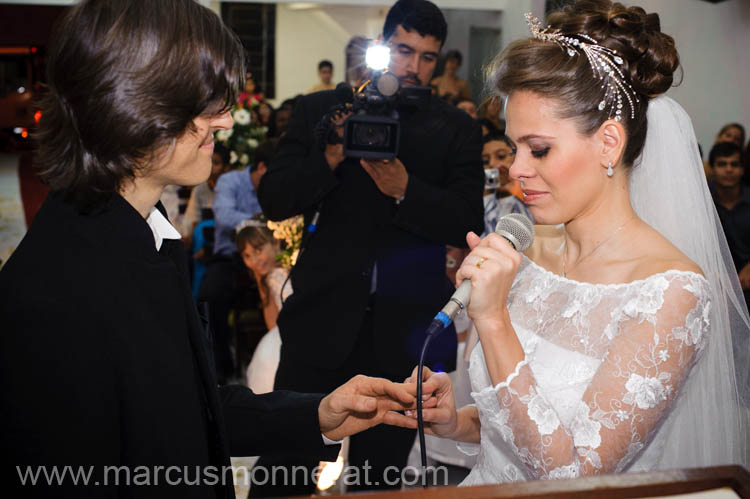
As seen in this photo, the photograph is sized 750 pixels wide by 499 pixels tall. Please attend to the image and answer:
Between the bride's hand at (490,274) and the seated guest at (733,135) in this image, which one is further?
the seated guest at (733,135)

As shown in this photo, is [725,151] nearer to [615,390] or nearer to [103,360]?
[615,390]

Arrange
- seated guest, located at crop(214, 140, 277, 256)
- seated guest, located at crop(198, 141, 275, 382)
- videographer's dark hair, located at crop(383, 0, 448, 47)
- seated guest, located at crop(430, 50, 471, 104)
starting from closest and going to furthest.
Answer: videographer's dark hair, located at crop(383, 0, 448, 47) → seated guest, located at crop(198, 141, 275, 382) → seated guest, located at crop(214, 140, 277, 256) → seated guest, located at crop(430, 50, 471, 104)

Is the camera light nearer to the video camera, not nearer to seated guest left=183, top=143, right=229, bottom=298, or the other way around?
the video camera

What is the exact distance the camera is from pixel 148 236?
45.7 inches

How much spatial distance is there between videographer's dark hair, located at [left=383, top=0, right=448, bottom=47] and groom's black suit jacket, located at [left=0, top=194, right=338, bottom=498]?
1503mm

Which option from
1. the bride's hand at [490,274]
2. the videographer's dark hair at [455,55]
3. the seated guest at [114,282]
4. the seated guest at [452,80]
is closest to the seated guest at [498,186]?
the bride's hand at [490,274]

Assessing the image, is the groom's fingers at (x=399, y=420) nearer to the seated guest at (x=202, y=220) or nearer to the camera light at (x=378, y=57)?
the camera light at (x=378, y=57)

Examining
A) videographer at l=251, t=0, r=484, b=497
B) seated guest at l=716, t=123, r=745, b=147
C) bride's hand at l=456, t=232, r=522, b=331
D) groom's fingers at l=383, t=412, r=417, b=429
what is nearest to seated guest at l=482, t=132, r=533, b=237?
videographer at l=251, t=0, r=484, b=497

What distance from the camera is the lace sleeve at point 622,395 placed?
4.44 feet

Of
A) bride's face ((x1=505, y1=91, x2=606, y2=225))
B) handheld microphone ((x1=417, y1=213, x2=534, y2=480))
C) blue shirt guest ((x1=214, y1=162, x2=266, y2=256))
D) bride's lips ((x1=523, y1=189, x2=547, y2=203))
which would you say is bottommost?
blue shirt guest ((x1=214, y1=162, x2=266, y2=256))

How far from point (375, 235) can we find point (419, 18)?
2.64 feet

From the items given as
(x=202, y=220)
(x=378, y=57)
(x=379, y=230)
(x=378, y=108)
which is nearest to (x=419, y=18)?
(x=378, y=57)

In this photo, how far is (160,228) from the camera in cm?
132

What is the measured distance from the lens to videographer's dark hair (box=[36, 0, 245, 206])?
1075mm
